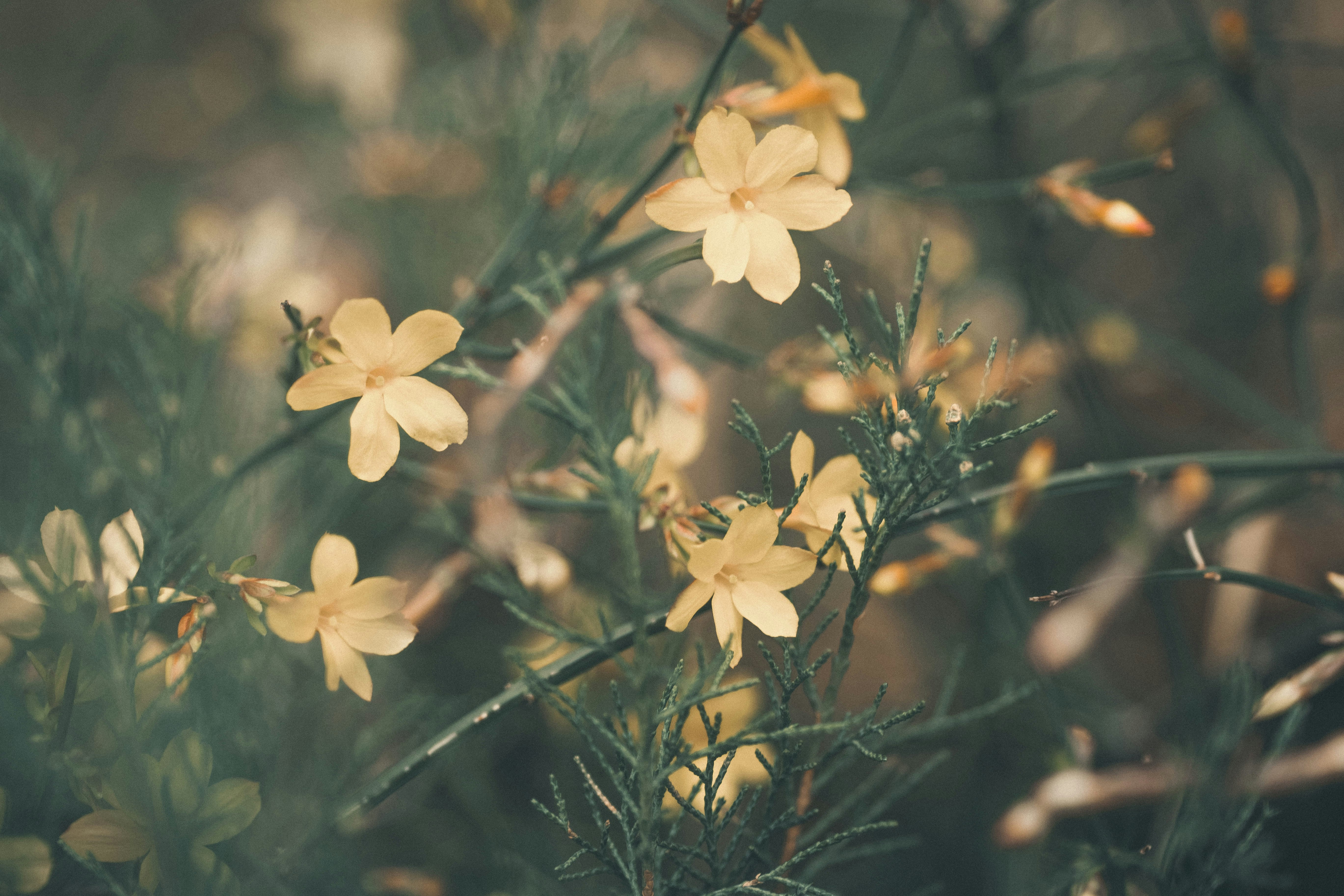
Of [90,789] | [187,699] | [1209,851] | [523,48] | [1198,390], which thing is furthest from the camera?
[1198,390]

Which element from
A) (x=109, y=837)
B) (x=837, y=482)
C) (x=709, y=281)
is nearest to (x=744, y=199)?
(x=837, y=482)

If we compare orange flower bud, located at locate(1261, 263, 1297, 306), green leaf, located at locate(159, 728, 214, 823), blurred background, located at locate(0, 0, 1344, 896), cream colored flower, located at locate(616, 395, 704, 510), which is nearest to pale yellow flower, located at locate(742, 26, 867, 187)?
blurred background, located at locate(0, 0, 1344, 896)

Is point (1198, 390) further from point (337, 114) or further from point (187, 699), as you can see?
point (337, 114)

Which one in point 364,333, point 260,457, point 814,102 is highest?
point 814,102

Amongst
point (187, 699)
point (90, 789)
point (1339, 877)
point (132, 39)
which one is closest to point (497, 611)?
point (187, 699)

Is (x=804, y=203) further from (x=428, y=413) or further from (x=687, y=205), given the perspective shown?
(x=428, y=413)

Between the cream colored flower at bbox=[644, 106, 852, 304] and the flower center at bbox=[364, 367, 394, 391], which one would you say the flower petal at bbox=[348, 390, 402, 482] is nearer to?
the flower center at bbox=[364, 367, 394, 391]

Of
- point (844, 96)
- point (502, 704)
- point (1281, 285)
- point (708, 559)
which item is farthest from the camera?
point (1281, 285)
